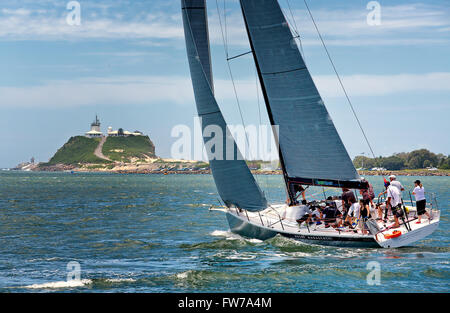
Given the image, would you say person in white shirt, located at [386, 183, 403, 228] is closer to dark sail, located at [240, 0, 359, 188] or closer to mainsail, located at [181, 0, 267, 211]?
dark sail, located at [240, 0, 359, 188]

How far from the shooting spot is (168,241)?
23.9 meters

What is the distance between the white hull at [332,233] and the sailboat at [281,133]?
5 centimetres

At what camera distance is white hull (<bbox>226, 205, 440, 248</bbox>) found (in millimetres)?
17734

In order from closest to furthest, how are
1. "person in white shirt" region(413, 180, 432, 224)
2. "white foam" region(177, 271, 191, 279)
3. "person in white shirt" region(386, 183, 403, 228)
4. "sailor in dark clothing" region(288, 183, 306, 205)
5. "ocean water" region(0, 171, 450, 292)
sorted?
"ocean water" region(0, 171, 450, 292) < "white foam" region(177, 271, 191, 279) < "person in white shirt" region(386, 183, 403, 228) < "person in white shirt" region(413, 180, 432, 224) < "sailor in dark clothing" region(288, 183, 306, 205)

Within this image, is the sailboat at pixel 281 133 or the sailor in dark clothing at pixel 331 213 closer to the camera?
the sailor in dark clothing at pixel 331 213

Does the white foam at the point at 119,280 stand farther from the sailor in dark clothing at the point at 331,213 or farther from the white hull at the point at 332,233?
the sailor in dark clothing at the point at 331,213

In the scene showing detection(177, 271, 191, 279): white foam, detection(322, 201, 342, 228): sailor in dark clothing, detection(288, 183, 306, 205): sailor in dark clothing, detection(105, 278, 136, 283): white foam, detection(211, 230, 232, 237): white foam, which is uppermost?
detection(288, 183, 306, 205): sailor in dark clothing

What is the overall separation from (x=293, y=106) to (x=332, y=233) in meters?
5.04

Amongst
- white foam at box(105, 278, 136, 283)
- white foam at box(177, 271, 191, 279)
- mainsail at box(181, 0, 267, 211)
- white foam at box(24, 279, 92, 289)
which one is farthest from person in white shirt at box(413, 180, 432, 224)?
white foam at box(24, 279, 92, 289)

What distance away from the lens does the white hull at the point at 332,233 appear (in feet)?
58.2

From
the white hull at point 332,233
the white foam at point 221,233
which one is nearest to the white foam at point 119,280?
the white hull at point 332,233

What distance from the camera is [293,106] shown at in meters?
20.7
